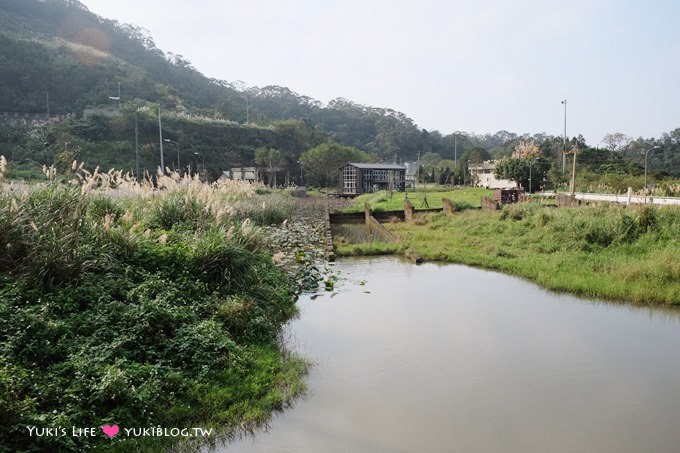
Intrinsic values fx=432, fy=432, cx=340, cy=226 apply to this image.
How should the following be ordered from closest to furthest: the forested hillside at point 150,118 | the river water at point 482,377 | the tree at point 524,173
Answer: the river water at point 482,377 → the tree at point 524,173 → the forested hillside at point 150,118

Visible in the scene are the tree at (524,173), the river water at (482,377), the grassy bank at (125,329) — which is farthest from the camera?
the tree at (524,173)

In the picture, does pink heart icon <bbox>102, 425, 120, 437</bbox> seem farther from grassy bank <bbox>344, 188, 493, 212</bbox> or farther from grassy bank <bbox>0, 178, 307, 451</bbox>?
grassy bank <bbox>344, 188, 493, 212</bbox>

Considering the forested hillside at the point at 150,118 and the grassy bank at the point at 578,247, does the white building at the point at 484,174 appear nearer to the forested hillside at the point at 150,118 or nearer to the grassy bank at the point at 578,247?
the forested hillside at the point at 150,118

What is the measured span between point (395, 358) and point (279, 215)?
36.0 feet

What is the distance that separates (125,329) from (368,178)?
46.2 metres

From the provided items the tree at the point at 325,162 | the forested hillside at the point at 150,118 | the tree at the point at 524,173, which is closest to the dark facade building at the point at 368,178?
the tree at the point at 325,162

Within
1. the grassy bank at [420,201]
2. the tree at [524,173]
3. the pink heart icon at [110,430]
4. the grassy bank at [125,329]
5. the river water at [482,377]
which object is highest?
the tree at [524,173]

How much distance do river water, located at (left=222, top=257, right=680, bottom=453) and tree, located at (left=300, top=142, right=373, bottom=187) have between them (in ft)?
154

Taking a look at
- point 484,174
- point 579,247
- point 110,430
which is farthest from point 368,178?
point 110,430

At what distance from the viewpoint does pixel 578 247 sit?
9961 mm

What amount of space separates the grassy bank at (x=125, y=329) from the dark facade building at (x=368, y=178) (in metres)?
42.8

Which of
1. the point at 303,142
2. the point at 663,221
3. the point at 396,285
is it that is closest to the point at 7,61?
the point at 303,142

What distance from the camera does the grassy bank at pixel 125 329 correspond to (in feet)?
10.0

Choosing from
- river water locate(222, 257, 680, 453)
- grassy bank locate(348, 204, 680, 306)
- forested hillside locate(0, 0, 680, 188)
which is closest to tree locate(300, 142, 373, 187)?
forested hillside locate(0, 0, 680, 188)
